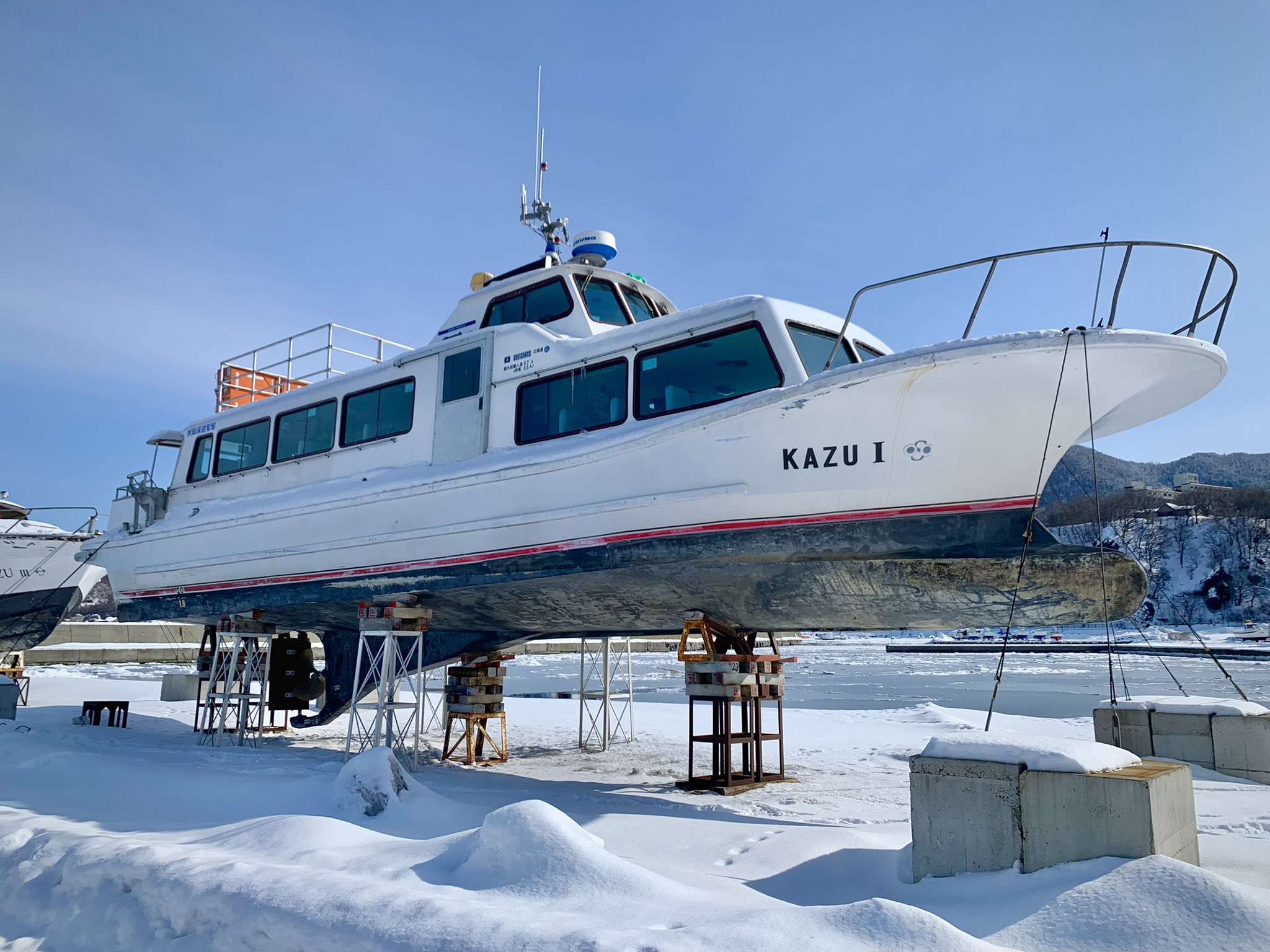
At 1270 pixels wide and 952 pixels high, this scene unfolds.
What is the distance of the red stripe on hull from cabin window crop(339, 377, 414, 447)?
1553mm

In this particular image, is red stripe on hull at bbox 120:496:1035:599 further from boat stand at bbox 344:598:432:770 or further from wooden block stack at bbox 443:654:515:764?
wooden block stack at bbox 443:654:515:764

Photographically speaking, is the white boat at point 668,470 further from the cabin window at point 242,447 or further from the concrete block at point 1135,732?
the concrete block at point 1135,732

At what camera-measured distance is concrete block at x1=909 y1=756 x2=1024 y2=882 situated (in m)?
4.44

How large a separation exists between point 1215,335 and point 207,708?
1296 cm

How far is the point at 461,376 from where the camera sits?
29.8 feet

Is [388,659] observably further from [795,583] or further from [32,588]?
[32,588]

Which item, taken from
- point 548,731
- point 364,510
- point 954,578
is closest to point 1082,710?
point 548,731

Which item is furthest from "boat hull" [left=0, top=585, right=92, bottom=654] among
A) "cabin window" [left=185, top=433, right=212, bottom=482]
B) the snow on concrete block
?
the snow on concrete block

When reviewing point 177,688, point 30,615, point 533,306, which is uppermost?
point 533,306

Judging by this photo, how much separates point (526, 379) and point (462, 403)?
2.89ft

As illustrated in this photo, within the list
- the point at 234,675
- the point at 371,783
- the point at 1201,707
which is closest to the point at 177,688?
the point at 234,675

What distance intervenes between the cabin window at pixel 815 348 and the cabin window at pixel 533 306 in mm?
2592

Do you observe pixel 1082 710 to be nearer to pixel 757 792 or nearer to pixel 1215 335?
pixel 757 792

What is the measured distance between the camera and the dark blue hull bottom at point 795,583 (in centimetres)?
613
